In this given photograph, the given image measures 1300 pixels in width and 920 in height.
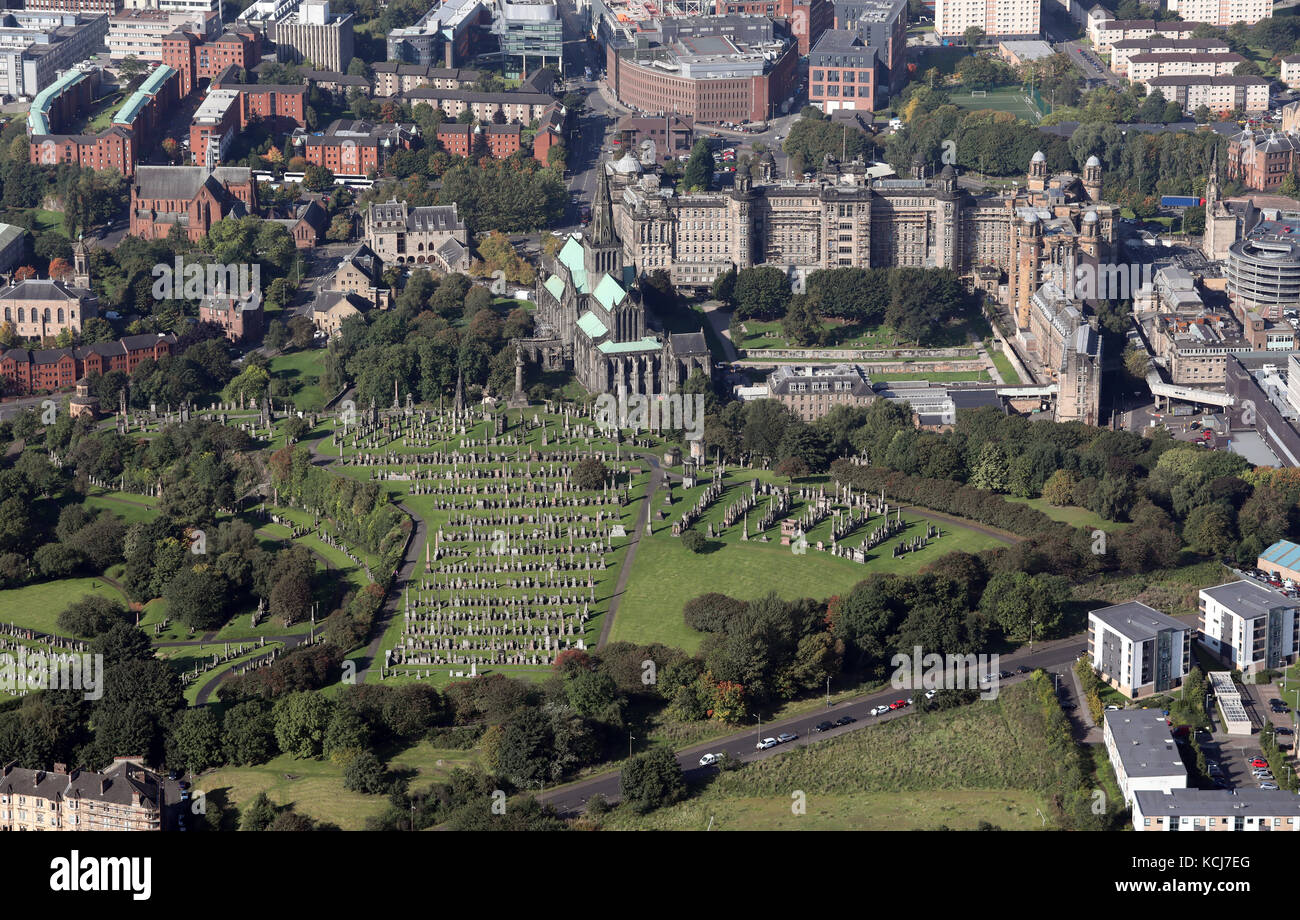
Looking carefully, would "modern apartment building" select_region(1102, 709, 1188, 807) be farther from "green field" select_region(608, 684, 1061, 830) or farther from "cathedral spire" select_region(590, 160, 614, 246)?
"cathedral spire" select_region(590, 160, 614, 246)

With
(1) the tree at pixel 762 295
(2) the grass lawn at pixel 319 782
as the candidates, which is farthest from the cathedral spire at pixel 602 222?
(2) the grass lawn at pixel 319 782

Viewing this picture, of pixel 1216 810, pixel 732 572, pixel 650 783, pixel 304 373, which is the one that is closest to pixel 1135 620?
pixel 1216 810

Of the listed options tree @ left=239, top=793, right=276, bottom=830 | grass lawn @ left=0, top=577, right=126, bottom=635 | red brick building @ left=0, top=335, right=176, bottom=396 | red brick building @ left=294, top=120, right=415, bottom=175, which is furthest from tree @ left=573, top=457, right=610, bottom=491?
red brick building @ left=294, top=120, right=415, bottom=175

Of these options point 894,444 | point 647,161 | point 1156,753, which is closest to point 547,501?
point 894,444

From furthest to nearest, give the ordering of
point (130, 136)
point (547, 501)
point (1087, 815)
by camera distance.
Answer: point (130, 136), point (547, 501), point (1087, 815)

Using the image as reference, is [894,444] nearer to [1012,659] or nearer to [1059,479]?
[1059,479]

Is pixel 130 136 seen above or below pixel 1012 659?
above
